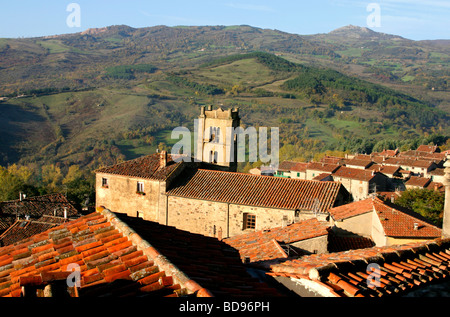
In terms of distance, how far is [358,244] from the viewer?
16297 mm

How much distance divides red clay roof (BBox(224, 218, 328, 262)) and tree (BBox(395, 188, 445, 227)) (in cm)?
1620

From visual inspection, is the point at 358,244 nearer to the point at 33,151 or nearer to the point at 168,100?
the point at 33,151

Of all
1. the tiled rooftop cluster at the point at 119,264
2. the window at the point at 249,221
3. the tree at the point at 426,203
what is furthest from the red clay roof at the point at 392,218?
the tree at the point at 426,203

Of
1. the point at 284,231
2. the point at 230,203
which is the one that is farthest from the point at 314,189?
the point at 284,231

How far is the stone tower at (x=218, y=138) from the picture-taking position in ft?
112

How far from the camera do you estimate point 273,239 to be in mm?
13367

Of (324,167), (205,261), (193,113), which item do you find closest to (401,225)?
(205,261)

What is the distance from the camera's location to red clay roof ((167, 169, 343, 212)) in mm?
20406

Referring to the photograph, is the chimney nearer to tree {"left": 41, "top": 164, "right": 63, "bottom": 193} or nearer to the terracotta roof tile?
the terracotta roof tile

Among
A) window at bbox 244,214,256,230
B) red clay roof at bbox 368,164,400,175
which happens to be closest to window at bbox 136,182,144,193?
window at bbox 244,214,256,230

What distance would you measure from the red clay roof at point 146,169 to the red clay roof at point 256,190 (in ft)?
2.59

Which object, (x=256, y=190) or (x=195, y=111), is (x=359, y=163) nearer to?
(x=256, y=190)

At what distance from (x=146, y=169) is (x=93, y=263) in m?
19.3

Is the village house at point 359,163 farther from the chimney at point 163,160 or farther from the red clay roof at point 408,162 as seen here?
the chimney at point 163,160
